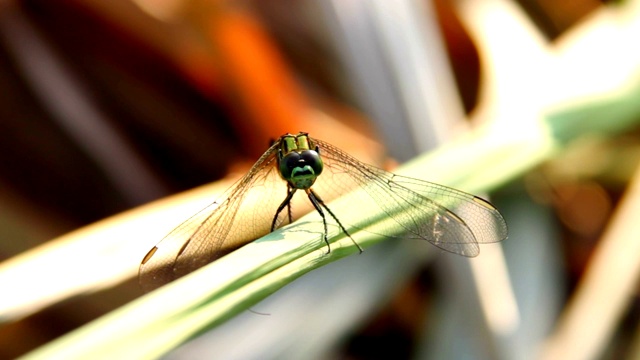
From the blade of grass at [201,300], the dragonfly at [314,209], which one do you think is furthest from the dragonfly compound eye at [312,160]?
the blade of grass at [201,300]

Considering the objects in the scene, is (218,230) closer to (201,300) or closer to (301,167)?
(301,167)

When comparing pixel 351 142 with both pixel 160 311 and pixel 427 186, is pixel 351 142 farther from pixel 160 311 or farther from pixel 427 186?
pixel 160 311

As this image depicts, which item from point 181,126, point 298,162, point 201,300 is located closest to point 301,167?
point 298,162

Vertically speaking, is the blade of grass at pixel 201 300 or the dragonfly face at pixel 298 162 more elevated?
the dragonfly face at pixel 298 162

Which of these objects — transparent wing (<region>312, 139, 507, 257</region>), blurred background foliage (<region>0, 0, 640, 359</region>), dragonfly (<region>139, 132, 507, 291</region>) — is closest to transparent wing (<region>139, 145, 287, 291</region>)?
dragonfly (<region>139, 132, 507, 291</region>)

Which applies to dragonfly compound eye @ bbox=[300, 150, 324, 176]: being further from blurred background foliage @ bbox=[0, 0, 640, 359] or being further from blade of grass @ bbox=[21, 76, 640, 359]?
blurred background foliage @ bbox=[0, 0, 640, 359]

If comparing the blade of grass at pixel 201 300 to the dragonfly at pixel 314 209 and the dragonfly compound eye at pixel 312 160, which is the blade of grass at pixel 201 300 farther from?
the dragonfly compound eye at pixel 312 160
